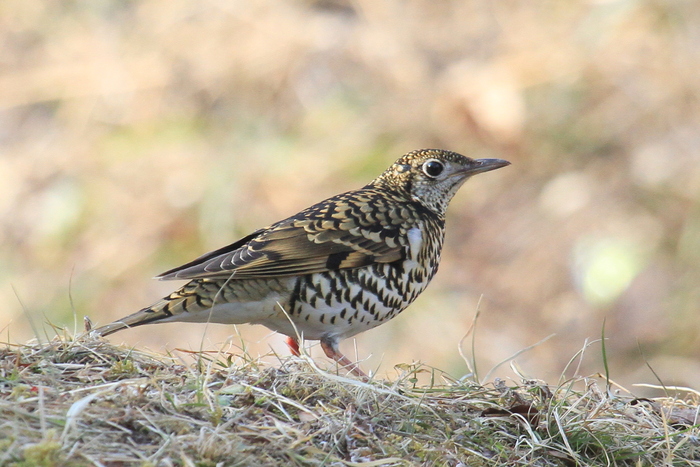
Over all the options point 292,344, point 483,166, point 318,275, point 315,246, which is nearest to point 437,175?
point 483,166

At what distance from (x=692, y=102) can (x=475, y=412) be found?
264 inches

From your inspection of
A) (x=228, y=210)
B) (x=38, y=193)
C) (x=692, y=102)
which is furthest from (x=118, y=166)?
(x=692, y=102)

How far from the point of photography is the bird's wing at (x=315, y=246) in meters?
4.32

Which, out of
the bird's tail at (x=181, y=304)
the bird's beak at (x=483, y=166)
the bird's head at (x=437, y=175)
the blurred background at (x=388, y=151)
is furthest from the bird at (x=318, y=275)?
the blurred background at (x=388, y=151)

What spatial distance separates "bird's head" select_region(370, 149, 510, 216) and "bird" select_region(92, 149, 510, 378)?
0.94ft

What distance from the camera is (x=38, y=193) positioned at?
9.61m

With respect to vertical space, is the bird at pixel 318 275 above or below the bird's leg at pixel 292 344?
above

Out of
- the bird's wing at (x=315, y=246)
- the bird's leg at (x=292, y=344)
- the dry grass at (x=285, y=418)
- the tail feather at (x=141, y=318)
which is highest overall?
the bird's wing at (x=315, y=246)

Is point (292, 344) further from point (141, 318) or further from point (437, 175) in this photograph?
point (437, 175)

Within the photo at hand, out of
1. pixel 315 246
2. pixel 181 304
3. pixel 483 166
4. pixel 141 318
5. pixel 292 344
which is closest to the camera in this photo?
pixel 141 318

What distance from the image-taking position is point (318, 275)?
444cm

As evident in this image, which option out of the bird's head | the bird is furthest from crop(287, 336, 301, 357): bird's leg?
the bird's head

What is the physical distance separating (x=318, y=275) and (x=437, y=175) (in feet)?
3.79

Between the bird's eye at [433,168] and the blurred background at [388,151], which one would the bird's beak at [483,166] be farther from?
the blurred background at [388,151]
